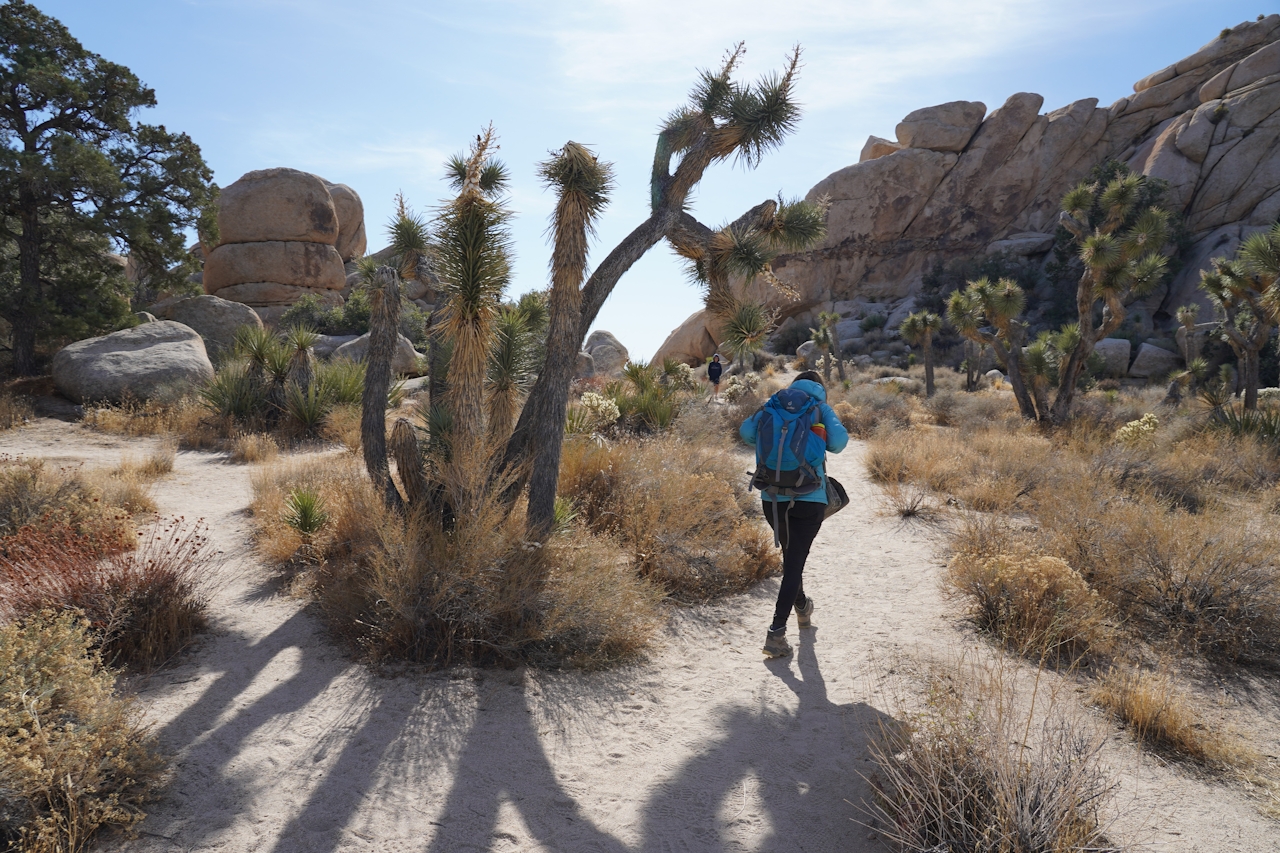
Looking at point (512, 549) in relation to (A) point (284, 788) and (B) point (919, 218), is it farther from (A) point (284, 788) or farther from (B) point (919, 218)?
(B) point (919, 218)

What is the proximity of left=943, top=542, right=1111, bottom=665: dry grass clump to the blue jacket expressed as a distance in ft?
5.22

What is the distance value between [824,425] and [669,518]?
2.20 metres

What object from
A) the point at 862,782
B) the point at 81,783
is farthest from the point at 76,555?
the point at 862,782

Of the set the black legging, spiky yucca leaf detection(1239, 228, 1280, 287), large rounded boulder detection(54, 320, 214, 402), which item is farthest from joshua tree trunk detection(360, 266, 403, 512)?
spiky yucca leaf detection(1239, 228, 1280, 287)

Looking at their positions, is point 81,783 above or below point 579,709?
above

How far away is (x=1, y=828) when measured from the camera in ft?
8.38

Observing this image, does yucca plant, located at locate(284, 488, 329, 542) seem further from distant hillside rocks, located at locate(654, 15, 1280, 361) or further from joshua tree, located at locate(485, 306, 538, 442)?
distant hillside rocks, located at locate(654, 15, 1280, 361)

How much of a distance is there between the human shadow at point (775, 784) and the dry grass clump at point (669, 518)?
1.92 metres

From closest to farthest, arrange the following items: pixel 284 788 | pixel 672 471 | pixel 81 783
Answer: pixel 81 783 < pixel 284 788 < pixel 672 471

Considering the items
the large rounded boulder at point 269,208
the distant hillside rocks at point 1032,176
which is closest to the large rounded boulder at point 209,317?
the large rounded boulder at point 269,208

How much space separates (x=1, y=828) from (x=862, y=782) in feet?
11.9

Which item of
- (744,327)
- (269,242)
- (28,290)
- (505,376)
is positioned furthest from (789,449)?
(269,242)

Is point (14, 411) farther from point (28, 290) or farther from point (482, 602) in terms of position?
point (482, 602)

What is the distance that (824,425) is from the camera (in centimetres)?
475
